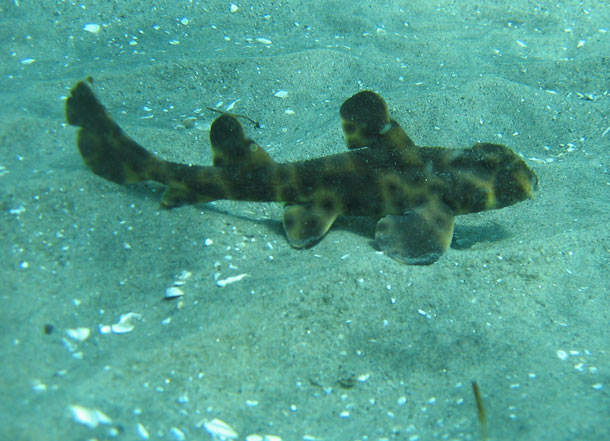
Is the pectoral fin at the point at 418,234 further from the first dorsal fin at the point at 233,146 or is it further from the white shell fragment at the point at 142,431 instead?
the white shell fragment at the point at 142,431

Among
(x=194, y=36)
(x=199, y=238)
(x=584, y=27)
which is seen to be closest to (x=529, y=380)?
(x=199, y=238)

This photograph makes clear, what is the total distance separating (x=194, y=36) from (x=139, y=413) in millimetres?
5959

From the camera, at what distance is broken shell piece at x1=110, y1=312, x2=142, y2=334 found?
2.99 meters

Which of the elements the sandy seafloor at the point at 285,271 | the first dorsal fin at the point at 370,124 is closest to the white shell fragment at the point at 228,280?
the sandy seafloor at the point at 285,271

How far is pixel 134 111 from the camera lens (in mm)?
5660

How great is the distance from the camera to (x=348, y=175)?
396 centimetres

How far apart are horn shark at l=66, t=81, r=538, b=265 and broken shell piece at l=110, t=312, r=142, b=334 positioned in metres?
1.23

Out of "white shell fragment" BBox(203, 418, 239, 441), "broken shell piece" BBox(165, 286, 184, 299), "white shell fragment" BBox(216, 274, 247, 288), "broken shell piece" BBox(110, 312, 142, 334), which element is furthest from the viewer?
"white shell fragment" BBox(216, 274, 247, 288)

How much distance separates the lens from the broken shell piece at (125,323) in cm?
299

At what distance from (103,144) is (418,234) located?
2.95 metres

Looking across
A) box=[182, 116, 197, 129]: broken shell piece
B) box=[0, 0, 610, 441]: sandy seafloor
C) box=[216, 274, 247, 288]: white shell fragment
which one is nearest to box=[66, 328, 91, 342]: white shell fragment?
box=[0, 0, 610, 441]: sandy seafloor

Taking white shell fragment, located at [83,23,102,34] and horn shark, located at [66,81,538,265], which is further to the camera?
white shell fragment, located at [83,23,102,34]

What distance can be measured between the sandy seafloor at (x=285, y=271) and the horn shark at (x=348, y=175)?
0.90ft

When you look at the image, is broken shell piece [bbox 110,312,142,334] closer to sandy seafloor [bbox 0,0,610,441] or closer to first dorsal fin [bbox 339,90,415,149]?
sandy seafloor [bbox 0,0,610,441]
